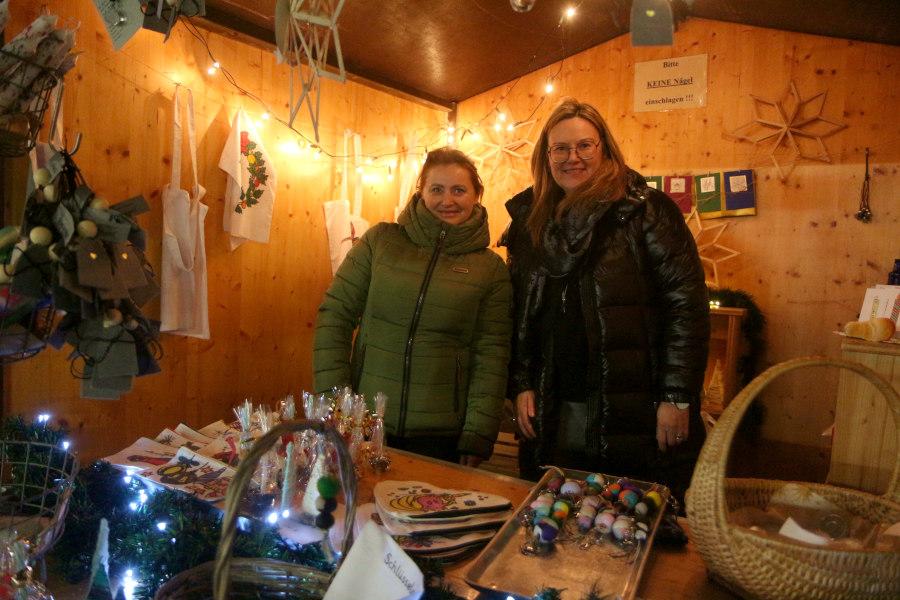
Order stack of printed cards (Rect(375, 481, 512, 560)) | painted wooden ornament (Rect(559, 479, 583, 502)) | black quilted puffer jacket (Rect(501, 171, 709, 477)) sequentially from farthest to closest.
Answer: black quilted puffer jacket (Rect(501, 171, 709, 477))
painted wooden ornament (Rect(559, 479, 583, 502))
stack of printed cards (Rect(375, 481, 512, 560))

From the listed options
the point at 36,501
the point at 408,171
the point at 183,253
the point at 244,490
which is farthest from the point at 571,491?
the point at 408,171

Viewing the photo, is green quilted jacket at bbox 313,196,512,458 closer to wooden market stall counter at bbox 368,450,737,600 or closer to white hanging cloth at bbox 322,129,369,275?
wooden market stall counter at bbox 368,450,737,600

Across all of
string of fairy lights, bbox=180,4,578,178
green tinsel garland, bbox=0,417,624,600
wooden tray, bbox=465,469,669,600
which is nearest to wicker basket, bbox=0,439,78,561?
green tinsel garland, bbox=0,417,624,600

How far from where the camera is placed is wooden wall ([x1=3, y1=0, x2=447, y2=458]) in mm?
2574

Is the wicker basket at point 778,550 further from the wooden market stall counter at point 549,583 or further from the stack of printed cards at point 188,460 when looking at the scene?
the stack of printed cards at point 188,460

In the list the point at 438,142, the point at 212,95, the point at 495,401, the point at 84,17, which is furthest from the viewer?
the point at 438,142

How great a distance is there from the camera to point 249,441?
1.23 metres

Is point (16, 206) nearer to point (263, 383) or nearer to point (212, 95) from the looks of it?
point (212, 95)

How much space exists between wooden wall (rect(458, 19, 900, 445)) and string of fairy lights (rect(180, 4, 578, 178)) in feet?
1.90

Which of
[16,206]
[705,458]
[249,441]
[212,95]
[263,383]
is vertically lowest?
[263,383]

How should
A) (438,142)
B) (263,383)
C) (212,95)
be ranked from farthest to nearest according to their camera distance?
(438,142), (263,383), (212,95)

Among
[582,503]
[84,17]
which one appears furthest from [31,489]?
[84,17]

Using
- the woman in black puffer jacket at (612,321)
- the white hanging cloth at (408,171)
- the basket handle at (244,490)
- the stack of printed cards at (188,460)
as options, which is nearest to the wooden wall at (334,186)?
the white hanging cloth at (408,171)

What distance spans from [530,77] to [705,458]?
3874mm
